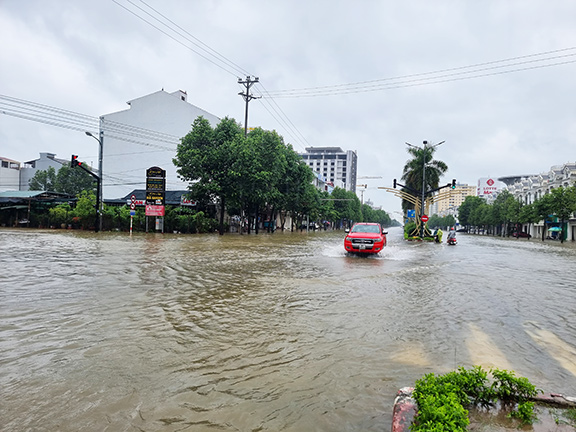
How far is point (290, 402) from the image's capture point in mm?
3340

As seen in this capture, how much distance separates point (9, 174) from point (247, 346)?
78.5m

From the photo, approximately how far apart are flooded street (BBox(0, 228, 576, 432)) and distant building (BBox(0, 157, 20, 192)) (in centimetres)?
6946

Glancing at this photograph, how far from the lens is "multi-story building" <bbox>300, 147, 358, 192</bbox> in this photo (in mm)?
168562

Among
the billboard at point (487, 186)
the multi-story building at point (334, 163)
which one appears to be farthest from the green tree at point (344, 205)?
the billboard at point (487, 186)

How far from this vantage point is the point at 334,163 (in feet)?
559

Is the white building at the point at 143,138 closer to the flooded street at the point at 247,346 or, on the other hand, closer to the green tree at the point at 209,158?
the green tree at the point at 209,158

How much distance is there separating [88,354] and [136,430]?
73.2 inches

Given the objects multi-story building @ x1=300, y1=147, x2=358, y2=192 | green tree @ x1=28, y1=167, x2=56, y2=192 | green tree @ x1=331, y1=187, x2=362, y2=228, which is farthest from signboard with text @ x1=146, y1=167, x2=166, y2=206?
multi-story building @ x1=300, y1=147, x2=358, y2=192

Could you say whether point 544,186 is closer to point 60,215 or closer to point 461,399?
point 60,215

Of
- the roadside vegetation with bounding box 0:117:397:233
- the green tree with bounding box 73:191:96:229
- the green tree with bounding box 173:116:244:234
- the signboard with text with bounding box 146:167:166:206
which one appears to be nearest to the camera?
the signboard with text with bounding box 146:167:166:206

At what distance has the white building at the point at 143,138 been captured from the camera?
4834 cm

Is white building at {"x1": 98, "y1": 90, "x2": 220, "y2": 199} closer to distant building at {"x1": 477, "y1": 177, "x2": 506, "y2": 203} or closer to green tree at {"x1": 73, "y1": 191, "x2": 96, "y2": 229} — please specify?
green tree at {"x1": 73, "y1": 191, "x2": 96, "y2": 229}

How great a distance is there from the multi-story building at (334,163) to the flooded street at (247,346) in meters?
157

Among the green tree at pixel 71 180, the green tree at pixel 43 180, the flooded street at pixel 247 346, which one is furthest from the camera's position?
the green tree at pixel 43 180
